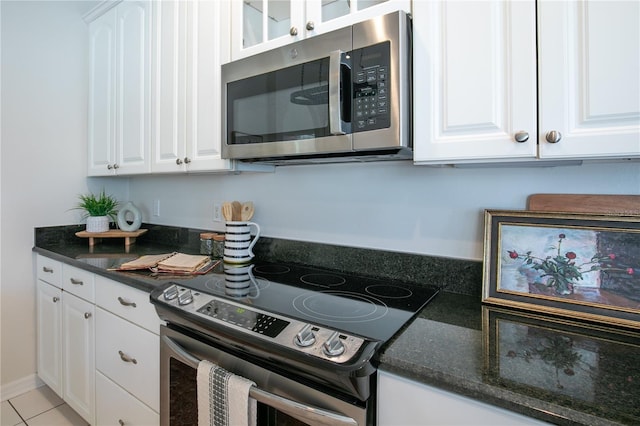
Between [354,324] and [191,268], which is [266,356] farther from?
[191,268]

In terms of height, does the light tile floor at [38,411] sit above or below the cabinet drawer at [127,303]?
below

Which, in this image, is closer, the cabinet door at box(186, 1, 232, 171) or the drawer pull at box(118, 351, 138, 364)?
the drawer pull at box(118, 351, 138, 364)

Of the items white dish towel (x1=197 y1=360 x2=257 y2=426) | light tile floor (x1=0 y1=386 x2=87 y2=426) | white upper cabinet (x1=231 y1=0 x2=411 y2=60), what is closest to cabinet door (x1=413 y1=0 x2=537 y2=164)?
white upper cabinet (x1=231 y1=0 x2=411 y2=60)

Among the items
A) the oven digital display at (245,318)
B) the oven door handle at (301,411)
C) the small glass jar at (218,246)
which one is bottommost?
the oven door handle at (301,411)

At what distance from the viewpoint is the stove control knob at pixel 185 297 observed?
115 cm

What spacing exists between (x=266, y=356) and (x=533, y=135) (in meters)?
0.90

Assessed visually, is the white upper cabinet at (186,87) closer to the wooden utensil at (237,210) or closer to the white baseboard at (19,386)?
the wooden utensil at (237,210)

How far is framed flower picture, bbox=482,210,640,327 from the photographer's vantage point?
958 mm

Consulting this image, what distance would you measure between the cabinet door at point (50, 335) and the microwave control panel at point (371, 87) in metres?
1.91

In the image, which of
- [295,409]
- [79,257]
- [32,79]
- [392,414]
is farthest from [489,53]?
[32,79]

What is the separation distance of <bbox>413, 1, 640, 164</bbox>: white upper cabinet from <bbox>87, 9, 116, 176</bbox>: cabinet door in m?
1.97

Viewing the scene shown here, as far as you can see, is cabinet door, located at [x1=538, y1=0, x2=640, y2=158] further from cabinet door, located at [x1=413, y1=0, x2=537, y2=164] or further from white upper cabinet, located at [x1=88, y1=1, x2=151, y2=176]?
white upper cabinet, located at [x1=88, y1=1, x2=151, y2=176]

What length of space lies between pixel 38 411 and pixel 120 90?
1925mm

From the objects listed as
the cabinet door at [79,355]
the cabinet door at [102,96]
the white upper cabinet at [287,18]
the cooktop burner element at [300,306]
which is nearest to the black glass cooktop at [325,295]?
the cooktop burner element at [300,306]
